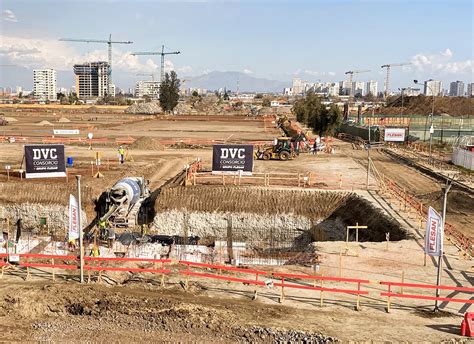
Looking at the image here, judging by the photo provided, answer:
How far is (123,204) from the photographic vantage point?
91.0ft

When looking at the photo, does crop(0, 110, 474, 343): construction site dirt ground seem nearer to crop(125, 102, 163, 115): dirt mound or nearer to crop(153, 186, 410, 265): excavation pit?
crop(153, 186, 410, 265): excavation pit

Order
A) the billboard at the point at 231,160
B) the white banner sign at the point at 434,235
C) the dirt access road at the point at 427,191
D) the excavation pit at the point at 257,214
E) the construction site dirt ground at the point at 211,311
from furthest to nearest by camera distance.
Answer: the billboard at the point at 231,160, the excavation pit at the point at 257,214, the dirt access road at the point at 427,191, the white banner sign at the point at 434,235, the construction site dirt ground at the point at 211,311

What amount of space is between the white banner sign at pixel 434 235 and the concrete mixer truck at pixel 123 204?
1741cm

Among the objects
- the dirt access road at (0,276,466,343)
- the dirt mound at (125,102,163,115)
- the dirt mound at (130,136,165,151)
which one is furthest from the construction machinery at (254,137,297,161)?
the dirt mound at (125,102,163,115)

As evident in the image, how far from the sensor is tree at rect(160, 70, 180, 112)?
13775 centimetres

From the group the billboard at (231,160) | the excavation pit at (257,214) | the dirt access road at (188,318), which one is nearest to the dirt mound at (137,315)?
the dirt access road at (188,318)

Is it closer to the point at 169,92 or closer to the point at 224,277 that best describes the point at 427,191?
the point at 224,277

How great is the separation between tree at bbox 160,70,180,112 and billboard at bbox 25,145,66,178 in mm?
110354

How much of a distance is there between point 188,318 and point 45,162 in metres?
19.9

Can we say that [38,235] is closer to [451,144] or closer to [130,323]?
[130,323]

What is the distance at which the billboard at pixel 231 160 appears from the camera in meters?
31.4

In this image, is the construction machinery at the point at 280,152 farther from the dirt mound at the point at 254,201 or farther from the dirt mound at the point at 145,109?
the dirt mound at the point at 145,109

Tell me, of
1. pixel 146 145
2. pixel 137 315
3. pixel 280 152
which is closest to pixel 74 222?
pixel 137 315

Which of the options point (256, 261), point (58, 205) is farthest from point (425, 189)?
point (58, 205)
